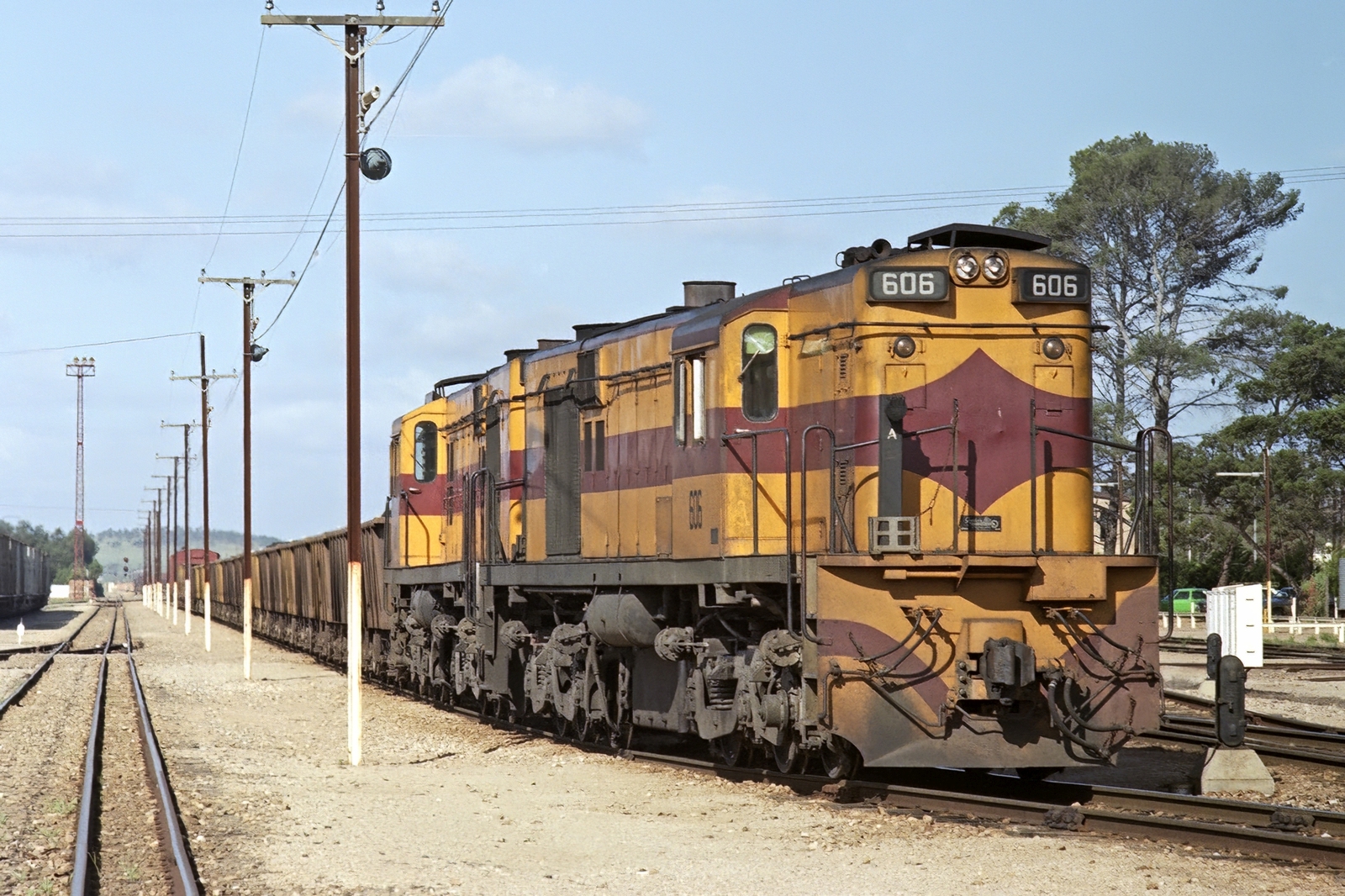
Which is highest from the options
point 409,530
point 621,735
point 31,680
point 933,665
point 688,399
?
point 688,399

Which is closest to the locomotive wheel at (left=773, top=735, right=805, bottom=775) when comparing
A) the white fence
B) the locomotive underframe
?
the locomotive underframe

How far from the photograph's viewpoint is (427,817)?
11.1 metres

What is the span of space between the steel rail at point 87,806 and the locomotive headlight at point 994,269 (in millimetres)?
7313

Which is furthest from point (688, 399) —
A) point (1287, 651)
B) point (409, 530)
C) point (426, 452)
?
point (1287, 651)

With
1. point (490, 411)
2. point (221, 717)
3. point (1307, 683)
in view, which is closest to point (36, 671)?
point (221, 717)

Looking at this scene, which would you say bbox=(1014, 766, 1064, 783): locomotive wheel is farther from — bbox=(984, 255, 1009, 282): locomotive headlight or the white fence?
the white fence

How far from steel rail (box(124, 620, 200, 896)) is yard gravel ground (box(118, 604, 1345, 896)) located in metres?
0.16

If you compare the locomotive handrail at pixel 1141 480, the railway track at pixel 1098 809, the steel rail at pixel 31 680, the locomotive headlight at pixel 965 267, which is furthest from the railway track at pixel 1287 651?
the steel rail at pixel 31 680

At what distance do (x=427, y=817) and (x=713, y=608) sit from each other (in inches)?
114

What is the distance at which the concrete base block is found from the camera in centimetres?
1164

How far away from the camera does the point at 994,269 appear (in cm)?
1118

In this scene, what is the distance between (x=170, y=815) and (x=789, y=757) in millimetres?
4681

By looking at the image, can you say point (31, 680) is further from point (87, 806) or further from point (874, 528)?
point (874, 528)

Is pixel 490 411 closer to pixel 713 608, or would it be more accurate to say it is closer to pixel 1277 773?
pixel 713 608
